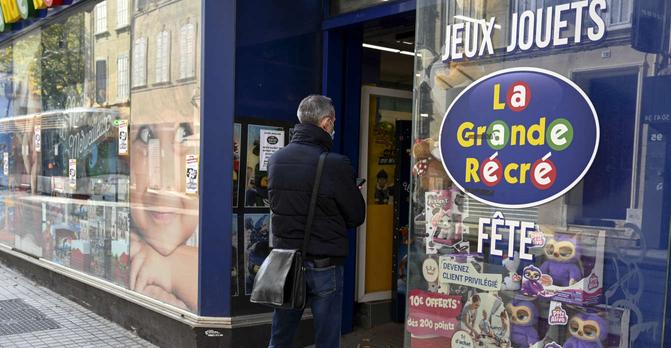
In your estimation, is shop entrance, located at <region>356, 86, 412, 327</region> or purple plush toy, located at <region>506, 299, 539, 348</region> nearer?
purple plush toy, located at <region>506, 299, 539, 348</region>

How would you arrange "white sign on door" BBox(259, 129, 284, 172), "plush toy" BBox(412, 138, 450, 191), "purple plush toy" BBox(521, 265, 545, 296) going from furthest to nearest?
"white sign on door" BBox(259, 129, 284, 172), "plush toy" BBox(412, 138, 450, 191), "purple plush toy" BBox(521, 265, 545, 296)

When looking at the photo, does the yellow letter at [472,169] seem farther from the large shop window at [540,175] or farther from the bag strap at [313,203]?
the bag strap at [313,203]

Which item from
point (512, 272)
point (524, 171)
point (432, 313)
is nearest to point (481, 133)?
point (524, 171)

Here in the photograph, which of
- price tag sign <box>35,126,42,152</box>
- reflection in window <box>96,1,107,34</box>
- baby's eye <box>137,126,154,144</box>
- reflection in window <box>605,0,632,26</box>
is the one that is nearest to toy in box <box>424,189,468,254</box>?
reflection in window <box>605,0,632,26</box>

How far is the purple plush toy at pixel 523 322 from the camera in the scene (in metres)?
2.76

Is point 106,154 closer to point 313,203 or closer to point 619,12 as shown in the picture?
point 313,203

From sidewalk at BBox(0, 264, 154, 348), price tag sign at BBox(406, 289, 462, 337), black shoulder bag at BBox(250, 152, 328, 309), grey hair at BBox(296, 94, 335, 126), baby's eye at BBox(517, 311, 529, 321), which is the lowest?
sidewalk at BBox(0, 264, 154, 348)

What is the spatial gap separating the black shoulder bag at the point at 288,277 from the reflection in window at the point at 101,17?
3.81 meters

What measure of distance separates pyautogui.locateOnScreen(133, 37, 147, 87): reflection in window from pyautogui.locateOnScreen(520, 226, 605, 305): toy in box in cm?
378

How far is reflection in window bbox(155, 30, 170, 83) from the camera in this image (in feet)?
15.6

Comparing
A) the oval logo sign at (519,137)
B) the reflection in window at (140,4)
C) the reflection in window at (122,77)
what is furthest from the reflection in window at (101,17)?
the oval logo sign at (519,137)

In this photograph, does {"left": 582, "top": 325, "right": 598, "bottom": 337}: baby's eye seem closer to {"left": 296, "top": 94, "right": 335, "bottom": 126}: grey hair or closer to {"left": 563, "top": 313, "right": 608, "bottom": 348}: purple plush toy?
{"left": 563, "top": 313, "right": 608, "bottom": 348}: purple plush toy

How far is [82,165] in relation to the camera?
6.12 meters

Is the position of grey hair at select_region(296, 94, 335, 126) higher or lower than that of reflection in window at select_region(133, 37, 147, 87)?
lower
